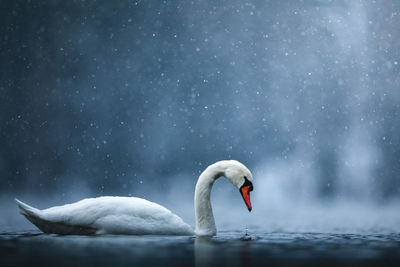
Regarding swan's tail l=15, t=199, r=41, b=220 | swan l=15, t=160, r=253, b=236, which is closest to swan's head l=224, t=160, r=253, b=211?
swan l=15, t=160, r=253, b=236

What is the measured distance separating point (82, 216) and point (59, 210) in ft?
1.35

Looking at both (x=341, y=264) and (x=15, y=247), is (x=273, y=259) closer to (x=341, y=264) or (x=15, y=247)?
(x=341, y=264)

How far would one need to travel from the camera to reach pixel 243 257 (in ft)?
25.0

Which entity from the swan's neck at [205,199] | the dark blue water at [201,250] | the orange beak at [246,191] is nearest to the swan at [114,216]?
the orange beak at [246,191]

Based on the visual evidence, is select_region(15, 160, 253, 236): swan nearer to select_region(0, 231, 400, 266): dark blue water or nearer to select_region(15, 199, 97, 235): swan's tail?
select_region(15, 199, 97, 235): swan's tail

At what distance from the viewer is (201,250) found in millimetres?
8344

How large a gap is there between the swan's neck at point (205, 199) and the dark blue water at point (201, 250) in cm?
28

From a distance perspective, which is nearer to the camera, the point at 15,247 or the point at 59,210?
the point at 15,247

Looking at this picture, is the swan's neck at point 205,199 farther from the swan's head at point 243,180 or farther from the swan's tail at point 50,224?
the swan's tail at point 50,224

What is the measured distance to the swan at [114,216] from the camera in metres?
10.2

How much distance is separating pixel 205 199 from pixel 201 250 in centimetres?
274

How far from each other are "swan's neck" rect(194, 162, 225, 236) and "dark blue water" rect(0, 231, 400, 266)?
276 millimetres

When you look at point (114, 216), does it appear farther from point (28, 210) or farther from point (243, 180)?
point (243, 180)

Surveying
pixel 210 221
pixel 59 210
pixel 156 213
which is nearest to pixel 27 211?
pixel 59 210
